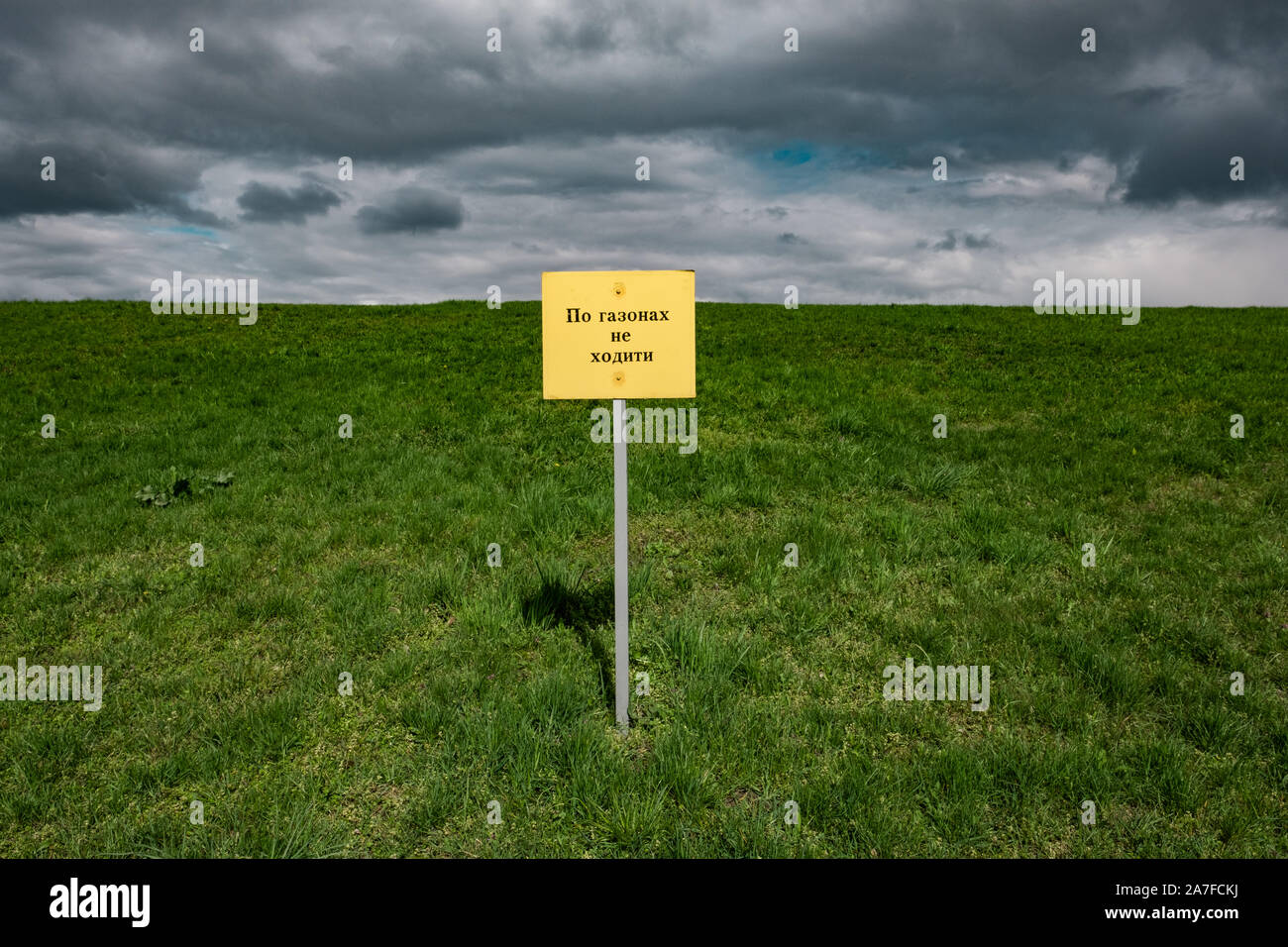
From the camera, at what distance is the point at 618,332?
4141mm

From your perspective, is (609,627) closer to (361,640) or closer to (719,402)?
(361,640)

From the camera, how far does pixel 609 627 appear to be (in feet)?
19.0

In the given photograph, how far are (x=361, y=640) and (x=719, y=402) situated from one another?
9246 millimetres

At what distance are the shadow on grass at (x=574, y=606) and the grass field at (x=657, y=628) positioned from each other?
0.04 meters

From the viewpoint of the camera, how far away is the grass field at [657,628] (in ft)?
12.2

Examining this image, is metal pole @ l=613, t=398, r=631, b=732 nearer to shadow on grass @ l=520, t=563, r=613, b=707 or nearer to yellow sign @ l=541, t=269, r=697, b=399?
yellow sign @ l=541, t=269, r=697, b=399

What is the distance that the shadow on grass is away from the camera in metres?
5.54

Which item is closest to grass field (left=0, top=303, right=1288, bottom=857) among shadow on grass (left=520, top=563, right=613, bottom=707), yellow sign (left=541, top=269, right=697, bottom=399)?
shadow on grass (left=520, top=563, right=613, bottom=707)

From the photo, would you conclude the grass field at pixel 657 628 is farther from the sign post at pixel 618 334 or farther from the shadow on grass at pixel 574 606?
the sign post at pixel 618 334

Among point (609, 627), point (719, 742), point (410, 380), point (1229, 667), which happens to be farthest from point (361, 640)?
point (410, 380)

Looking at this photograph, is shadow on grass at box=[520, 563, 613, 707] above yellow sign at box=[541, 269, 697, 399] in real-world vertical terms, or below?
below

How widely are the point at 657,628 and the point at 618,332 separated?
8.50ft

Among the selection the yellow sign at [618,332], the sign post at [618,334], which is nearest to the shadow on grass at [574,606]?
the sign post at [618,334]

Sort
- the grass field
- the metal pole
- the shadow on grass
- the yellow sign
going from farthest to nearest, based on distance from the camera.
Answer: the shadow on grass < the metal pole < the yellow sign < the grass field
